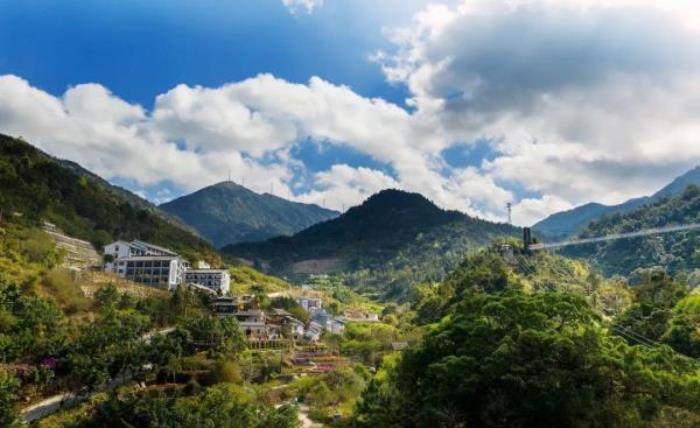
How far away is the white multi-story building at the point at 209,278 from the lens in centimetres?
7244

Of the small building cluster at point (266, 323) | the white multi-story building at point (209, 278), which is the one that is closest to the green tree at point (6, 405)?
the small building cluster at point (266, 323)

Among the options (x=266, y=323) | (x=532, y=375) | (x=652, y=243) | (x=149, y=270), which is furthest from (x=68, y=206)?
(x=652, y=243)

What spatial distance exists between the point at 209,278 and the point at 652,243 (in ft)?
273

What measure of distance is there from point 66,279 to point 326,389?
80.2 feet

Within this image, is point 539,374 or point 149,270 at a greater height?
point 149,270

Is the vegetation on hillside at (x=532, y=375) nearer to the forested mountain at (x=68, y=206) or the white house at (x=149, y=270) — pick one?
the white house at (x=149, y=270)

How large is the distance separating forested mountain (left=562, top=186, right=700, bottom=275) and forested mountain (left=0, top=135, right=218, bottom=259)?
76.6 m

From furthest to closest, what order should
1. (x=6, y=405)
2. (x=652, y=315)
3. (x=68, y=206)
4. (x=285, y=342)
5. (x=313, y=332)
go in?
(x=68, y=206)
(x=313, y=332)
(x=285, y=342)
(x=652, y=315)
(x=6, y=405)

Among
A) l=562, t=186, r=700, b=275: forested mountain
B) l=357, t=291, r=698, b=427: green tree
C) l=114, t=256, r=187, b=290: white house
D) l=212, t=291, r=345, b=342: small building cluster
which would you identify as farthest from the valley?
l=562, t=186, r=700, b=275: forested mountain

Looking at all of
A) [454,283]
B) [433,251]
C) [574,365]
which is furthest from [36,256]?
[433,251]

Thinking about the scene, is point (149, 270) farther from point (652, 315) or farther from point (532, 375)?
point (532, 375)

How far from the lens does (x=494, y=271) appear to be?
60688 mm

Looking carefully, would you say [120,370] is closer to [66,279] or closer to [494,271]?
[66,279]

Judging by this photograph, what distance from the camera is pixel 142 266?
67.7 m
